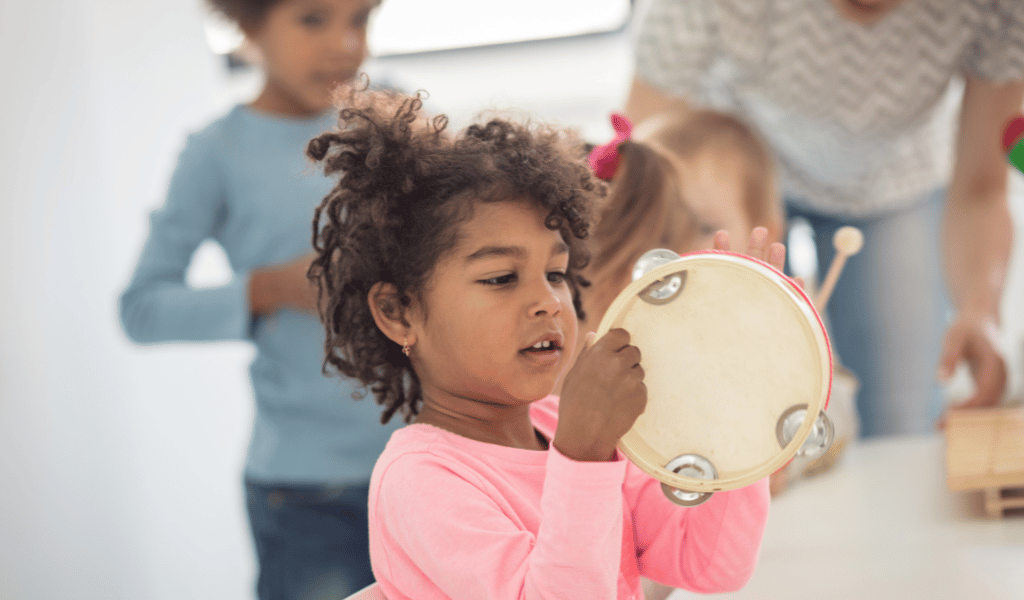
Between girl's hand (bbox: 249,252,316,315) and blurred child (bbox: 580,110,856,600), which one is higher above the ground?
blurred child (bbox: 580,110,856,600)

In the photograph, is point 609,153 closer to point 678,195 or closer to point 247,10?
point 678,195

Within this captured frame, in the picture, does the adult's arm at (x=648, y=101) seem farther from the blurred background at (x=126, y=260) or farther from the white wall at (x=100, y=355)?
the white wall at (x=100, y=355)

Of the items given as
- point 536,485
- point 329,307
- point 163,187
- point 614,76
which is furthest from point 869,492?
point 163,187

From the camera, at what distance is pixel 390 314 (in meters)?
0.66


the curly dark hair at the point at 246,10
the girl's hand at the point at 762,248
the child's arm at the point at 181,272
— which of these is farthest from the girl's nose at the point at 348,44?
the girl's hand at the point at 762,248

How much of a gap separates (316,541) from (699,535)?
1.87 feet

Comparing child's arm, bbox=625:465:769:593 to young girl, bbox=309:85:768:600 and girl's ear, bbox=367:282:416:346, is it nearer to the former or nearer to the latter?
young girl, bbox=309:85:768:600

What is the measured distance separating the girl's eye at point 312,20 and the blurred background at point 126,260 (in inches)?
6.7

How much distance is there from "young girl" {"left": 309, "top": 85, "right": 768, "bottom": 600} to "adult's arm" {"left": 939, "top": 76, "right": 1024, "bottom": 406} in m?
0.71

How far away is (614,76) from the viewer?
215 cm

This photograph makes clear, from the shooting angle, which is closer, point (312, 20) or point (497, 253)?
point (497, 253)

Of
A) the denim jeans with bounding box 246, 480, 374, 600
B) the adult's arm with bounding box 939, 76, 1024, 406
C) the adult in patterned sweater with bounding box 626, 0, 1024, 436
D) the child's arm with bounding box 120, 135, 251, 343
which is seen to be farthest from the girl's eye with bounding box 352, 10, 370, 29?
the adult's arm with bounding box 939, 76, 1024, 406

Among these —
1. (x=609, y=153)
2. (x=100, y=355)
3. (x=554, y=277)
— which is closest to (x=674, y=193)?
(x=609, y=153)

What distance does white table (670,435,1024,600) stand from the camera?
0.74 meters
